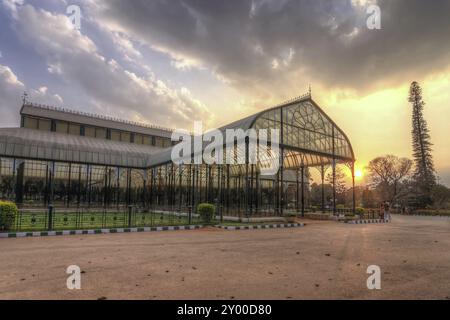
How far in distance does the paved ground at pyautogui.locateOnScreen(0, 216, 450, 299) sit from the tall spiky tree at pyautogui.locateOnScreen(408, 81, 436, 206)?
1902 inches

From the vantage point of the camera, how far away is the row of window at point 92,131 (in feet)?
130

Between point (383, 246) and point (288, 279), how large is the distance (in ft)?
20.9

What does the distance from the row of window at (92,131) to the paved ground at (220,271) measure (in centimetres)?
3584

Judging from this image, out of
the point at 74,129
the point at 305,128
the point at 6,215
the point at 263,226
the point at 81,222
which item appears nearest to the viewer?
the point at 6,215

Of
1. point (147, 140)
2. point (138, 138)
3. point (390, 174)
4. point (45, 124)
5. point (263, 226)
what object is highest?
point (45, 124)

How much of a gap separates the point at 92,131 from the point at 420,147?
2208 inches

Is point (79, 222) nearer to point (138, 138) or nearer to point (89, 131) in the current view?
point (89, 131)

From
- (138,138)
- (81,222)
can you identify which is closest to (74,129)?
(138,138)

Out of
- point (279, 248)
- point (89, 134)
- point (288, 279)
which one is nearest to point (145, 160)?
point (89, 134)

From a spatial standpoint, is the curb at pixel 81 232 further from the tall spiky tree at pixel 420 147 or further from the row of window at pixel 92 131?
the tall spiky tree at pixel 420 147

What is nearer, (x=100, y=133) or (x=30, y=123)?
(x=30, y=123)

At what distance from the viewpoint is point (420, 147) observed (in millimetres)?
54031
